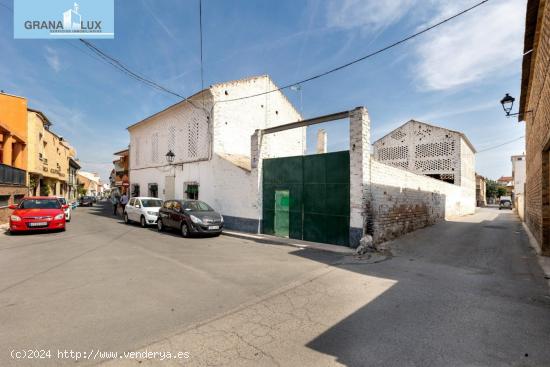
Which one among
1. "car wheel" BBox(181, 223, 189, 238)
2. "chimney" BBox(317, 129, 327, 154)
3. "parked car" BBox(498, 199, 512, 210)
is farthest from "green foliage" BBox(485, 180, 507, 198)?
"car wheel" BBox(181, 223, 189, 238)

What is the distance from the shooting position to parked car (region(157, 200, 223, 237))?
10.8 meters

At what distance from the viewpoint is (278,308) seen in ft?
13.6

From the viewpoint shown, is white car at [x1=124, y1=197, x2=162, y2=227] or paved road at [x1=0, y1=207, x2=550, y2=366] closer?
paved road at [x1=0, y1=207, x2=550, y2=366]

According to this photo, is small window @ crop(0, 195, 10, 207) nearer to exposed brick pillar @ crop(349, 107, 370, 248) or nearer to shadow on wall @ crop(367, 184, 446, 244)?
exposed brick pillar @ crop(349, 107, 370, 248)

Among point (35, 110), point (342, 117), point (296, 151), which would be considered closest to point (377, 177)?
point (342, 117)

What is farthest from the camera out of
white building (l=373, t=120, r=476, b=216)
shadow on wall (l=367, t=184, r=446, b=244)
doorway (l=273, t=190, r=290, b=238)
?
white building (l=373, t=120, r=476, b=216)

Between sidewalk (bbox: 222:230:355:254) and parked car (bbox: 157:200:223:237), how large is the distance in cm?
104

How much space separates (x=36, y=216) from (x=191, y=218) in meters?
6.30

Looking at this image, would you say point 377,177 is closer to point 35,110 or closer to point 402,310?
point 402,310

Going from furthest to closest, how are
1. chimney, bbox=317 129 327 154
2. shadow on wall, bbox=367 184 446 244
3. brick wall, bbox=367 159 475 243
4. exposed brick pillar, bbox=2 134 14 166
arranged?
exposed brick pillar, bbox=2 134 14 166 < chimney, bbox=317 129 327 154 < brick wall, bbox=367 159 475 243 < shadow on wall, bbox=367 184 446 244

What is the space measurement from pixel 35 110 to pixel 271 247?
26.6 m

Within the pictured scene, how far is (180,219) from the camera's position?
1133 centimetres

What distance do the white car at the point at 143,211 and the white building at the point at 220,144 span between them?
99.0 inches

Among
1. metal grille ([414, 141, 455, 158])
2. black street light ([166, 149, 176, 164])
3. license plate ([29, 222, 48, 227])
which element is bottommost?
license plate ([29, 222, 48, 227])
